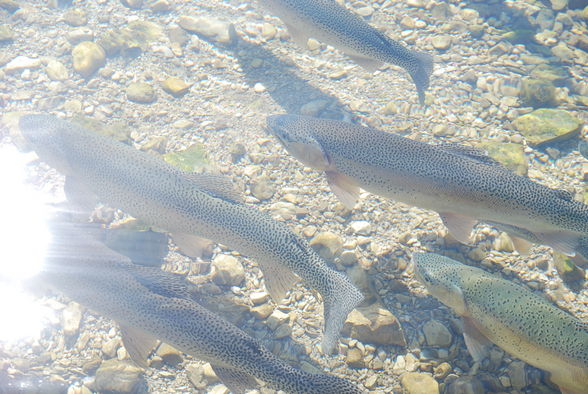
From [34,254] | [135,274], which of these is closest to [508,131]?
[135,274]

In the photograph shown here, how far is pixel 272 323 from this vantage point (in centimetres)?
382

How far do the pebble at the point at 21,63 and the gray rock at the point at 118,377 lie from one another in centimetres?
493

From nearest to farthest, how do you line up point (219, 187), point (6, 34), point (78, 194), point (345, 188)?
1. point (219, 187)
2. point (345, 188)
3. point (78, 194)
4. point (6, 34)

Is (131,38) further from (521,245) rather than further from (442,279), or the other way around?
(521,245)

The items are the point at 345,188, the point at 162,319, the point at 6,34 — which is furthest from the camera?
the point at 6,34

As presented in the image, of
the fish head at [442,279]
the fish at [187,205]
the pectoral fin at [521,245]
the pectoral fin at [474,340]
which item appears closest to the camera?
the pectoral fin at [474,340]

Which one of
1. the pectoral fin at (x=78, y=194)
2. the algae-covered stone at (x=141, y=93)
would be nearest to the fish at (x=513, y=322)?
the pectoral fin at (x=78, y=194)

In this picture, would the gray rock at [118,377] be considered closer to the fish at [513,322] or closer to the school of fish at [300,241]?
the school of fish at [300,241]

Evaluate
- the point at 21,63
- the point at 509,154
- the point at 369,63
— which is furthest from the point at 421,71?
the point at 21,63

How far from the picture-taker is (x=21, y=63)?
6125 mm

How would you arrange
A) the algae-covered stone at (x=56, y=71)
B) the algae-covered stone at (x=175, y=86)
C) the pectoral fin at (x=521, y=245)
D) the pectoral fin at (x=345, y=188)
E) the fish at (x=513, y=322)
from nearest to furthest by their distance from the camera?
the fish at (x=513, y=322), the pectoral fin at (x=521, y=245), the pectoral fin at (x=345, y=188), the algae-covered stone at (x=175, y=86), the algae-covered stone at (x=56, y=71)

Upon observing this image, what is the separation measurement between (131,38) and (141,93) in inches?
52.4

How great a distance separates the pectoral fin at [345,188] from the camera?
416 centimetres

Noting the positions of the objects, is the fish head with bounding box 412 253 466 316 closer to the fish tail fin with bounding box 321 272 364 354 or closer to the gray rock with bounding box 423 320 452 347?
the gray rock with bounding box 423 320 452 347
